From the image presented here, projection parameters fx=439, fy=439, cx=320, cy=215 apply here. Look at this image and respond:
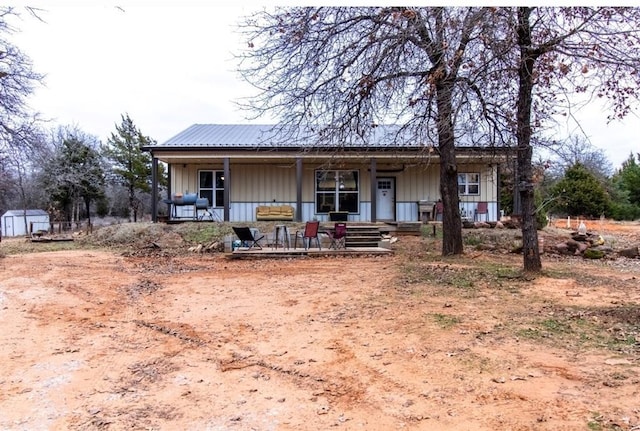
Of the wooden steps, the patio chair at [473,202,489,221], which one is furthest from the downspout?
the patio chair at [473,202,489,221]

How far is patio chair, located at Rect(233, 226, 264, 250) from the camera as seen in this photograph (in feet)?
40.5

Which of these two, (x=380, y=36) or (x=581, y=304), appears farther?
(x=380, y=36)

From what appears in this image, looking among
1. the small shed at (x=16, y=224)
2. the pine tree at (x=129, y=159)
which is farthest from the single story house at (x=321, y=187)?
the pine tree at (x=129, y=159)

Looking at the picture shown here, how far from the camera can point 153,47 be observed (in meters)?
8.18

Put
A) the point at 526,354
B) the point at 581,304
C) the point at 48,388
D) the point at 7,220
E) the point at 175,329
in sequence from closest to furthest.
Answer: the point at 48,388
the point at 526,354
the point at 175,329
the point at 581,304
the point at 7,220

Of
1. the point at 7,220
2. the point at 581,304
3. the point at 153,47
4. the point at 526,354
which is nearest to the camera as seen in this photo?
the point at 526,354

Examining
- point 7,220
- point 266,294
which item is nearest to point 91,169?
point 7,220

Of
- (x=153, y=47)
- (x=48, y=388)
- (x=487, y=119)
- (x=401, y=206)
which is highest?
(x=153, y=47)

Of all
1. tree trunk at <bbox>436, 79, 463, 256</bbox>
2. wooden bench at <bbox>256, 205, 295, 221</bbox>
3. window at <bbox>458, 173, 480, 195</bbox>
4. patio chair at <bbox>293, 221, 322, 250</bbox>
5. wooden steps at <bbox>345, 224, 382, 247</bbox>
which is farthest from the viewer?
window at <bbox>458, 173, 480, 195</bbox>

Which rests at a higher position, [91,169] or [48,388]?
[91,169]

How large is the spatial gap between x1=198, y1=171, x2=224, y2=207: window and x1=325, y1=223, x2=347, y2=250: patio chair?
6.89 metres

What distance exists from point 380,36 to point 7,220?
27556 millimetres

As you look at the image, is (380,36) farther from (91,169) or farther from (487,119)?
(91,169)

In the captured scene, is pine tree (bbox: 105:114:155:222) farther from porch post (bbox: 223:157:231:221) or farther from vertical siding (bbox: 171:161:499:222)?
porch post (bbox: 223:157:231:221)
